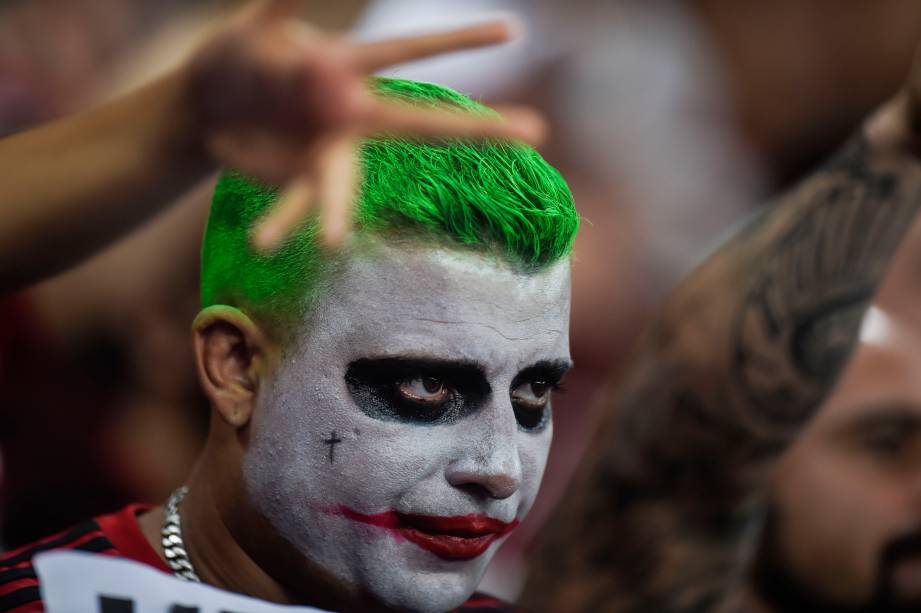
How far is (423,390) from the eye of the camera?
47.0 inches

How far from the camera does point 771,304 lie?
2.13 m

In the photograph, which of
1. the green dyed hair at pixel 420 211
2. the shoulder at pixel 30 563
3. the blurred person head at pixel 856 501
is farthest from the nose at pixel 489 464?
the blurred person head at pixel 856 501

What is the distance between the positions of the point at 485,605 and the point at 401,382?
0.54m

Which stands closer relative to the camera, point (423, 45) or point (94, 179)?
point (423, 45)

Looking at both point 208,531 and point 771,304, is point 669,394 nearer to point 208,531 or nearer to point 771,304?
point 771,304

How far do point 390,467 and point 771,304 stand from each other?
117 centimetres

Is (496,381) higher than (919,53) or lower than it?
lower

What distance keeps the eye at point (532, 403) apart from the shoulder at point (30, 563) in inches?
19.6

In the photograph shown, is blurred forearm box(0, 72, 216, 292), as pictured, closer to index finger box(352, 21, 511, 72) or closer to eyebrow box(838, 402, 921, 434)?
index finger box(352, 21, 511, 72)

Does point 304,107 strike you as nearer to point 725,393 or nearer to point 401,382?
point 401,382

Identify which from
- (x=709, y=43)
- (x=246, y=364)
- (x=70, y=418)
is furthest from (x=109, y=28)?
(x=709, y=43)

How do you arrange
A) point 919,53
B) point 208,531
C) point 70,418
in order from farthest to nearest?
point 70,418, point 919,53, point 208,531

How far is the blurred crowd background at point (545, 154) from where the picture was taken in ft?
8.37

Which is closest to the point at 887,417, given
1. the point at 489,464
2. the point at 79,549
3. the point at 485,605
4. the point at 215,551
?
the point at 485,605
